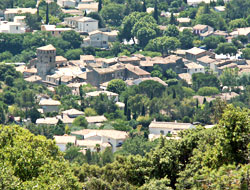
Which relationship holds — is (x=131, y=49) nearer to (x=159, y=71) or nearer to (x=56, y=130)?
(x=159, y=71)

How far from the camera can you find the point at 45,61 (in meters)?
102

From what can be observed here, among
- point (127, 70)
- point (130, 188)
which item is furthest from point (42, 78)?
point (130, 188)

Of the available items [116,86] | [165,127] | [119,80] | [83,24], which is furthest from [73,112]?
[83,24]

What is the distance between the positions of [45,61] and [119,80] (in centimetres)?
1042

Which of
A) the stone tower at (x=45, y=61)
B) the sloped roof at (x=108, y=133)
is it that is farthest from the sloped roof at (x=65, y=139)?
the stone tower at (x=45, y=61)

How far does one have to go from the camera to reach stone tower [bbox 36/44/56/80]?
10156cm

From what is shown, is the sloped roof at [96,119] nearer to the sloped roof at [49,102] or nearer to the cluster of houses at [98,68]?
the cluster of houses at [98,68]

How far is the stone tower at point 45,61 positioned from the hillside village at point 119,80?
0.42ft

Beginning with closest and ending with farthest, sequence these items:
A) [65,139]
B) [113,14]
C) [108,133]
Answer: [65,139] → [108,133] → [113,14]

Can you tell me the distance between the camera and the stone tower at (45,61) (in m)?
102

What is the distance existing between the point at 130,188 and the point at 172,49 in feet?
235

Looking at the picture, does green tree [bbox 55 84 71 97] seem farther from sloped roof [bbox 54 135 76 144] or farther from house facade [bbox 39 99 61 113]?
sloped roof [bbox 54 135 76 144]

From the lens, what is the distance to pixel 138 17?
385 ft

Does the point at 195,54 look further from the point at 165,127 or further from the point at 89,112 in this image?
the point at 165,127
